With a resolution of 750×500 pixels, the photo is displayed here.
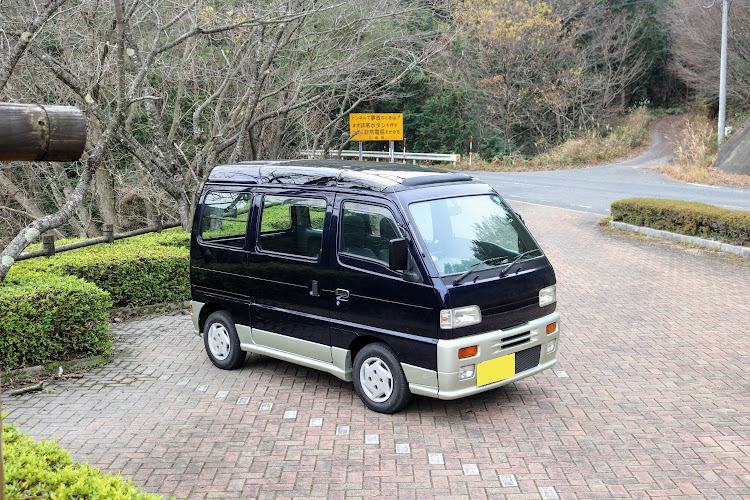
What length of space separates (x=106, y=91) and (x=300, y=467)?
1348 centimetres

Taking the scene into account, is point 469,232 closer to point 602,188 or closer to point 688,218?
point 688,218

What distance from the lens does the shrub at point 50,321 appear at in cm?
710

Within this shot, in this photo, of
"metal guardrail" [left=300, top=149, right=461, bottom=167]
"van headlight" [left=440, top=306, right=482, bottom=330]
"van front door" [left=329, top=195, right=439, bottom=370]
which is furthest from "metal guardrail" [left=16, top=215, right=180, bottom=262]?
"metal guardrail" [left=300, top=149, right=461, bottom=167]

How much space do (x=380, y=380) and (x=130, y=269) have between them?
16.4 ft

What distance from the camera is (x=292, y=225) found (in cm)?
691

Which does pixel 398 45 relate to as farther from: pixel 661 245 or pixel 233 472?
pixel 233 472

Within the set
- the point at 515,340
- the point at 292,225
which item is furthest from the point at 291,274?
the point at 515,340

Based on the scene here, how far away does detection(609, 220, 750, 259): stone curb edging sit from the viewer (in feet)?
42.0

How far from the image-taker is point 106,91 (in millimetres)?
16156

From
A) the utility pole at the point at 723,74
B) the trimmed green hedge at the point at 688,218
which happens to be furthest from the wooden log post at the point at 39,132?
the utility pole at the point at 723,74

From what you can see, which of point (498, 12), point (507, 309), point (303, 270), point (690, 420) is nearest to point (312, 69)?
point (303, 270)

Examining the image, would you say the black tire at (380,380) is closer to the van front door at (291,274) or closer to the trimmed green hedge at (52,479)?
the van front door at (291,274)

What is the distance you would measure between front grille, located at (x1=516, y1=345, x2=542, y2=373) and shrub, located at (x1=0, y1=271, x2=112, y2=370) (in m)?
4.63

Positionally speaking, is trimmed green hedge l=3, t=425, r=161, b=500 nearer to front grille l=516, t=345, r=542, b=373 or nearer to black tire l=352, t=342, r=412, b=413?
black tire l=352, t=342, r=412, b=413
